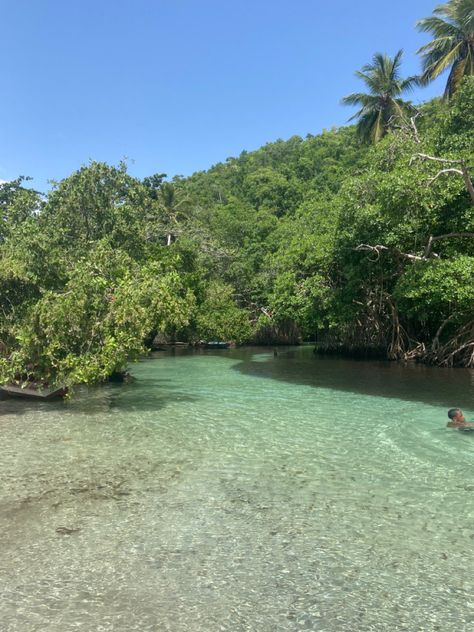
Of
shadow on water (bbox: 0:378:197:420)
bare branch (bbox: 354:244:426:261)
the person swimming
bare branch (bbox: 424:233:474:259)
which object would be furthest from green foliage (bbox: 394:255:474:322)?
shadow on water (bbox: 0:378:197:420)

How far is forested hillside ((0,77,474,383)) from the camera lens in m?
11.8

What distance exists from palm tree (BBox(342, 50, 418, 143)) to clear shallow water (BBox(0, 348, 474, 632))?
26.6m

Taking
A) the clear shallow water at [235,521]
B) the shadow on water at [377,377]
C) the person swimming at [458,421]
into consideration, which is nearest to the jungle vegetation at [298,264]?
the shadow on water at [377,377]

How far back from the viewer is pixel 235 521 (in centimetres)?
565

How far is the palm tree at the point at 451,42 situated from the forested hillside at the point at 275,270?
210cm

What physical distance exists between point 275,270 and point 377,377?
1953 cm

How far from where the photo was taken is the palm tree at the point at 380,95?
33094mm

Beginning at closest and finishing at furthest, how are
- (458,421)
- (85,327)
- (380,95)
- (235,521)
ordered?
1. (235,521)
2. (458,421)
3. (85,327)
4. (380,95)

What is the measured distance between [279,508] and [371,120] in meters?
33.0

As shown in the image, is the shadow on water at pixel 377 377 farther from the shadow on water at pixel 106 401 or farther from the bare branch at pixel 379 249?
the shadow on water at pixel 106 401

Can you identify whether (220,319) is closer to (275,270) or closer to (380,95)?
(275,270)

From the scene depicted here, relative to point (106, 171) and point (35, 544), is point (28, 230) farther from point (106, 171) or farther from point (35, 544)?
point (35, 544)

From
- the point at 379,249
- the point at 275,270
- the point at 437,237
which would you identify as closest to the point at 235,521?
the point at 437,237

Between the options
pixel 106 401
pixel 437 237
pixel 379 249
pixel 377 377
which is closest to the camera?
pixel 106 401
